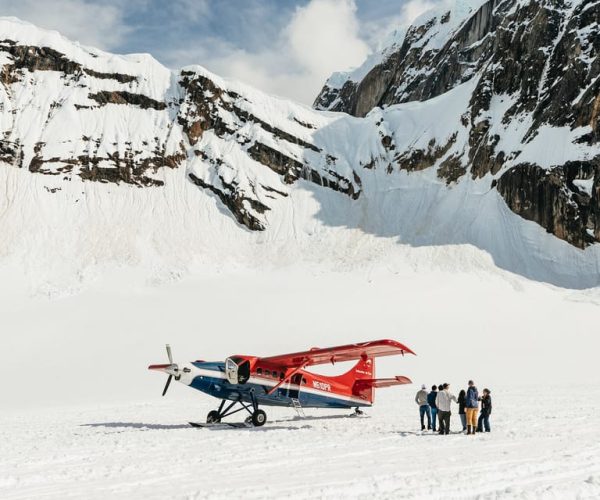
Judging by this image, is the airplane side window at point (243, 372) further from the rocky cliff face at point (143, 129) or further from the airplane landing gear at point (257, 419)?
the rocky cliff face at point (143, 129)

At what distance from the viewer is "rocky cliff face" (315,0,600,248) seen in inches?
2215

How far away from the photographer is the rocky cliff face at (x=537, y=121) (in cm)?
5625

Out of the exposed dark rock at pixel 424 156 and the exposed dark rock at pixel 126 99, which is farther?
the exposed dark rock at pixel 126 99

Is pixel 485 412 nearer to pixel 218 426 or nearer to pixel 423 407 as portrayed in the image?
pixel 423 407

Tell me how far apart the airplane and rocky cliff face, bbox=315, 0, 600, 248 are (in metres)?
43.6

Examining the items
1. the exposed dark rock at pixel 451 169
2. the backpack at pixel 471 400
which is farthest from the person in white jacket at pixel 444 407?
the exposed dark rock at pixel 451 169

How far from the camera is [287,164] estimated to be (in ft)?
229

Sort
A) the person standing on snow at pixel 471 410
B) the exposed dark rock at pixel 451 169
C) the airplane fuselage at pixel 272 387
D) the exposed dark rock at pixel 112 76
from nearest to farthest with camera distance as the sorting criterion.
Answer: the person standing on snow at pixel 471 410
the airplane fuselage at pixel 272 387
the exposed dark rock at pixel 451 169
the exposed dark rock at pixel 112 76

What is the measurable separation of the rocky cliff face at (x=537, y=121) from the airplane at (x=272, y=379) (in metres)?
43.6

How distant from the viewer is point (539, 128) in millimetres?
60750

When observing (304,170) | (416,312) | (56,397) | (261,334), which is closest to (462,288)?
(416,312)

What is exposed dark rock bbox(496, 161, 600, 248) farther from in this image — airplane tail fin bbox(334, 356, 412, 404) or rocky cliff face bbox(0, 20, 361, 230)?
airplane tail fin bbox(334, 356, 412, 404)

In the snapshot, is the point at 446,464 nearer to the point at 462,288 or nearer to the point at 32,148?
the point at 462,288

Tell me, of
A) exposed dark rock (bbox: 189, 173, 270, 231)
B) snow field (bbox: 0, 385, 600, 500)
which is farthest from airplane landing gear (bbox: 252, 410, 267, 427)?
exposed dark rock (bbox: 189, 173, 270, 231)
